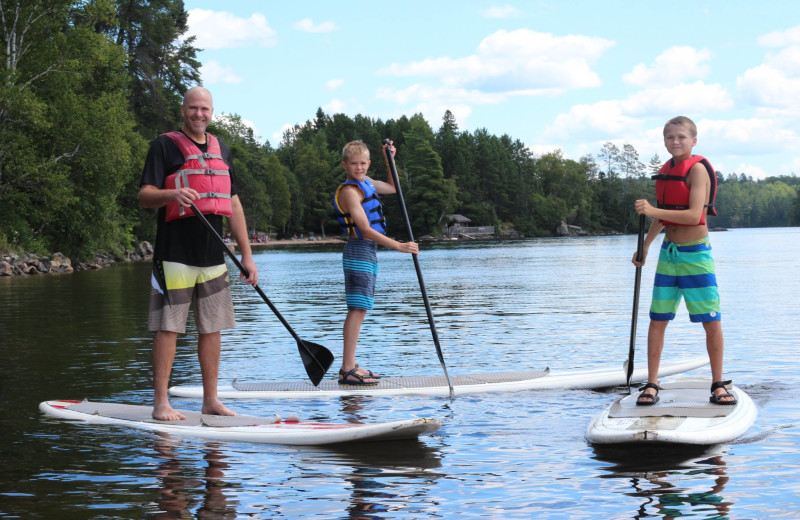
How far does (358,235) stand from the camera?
8.09 meters

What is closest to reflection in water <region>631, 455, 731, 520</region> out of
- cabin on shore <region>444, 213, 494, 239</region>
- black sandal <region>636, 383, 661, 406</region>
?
black sandal <region>636, 383, 661, 406</region>

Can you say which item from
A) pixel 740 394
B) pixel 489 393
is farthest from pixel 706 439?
pixel 489 393

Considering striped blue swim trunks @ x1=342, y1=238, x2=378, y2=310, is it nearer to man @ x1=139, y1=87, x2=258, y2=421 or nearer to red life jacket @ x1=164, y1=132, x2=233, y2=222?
man @ x1=139, y1=87, x2=258, y2=421

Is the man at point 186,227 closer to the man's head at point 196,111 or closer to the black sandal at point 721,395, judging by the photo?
the man's head at point 196,111

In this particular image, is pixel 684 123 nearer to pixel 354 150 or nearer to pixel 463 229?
pixel 354 150

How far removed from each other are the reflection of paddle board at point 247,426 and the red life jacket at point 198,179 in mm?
1555

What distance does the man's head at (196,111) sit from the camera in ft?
20.6

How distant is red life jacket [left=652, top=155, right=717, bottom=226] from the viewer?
6520 mm

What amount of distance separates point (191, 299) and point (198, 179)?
91cm

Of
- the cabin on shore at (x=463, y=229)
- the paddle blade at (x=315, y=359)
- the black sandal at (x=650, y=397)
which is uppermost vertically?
the cabin on shore at (x=463, y=229)

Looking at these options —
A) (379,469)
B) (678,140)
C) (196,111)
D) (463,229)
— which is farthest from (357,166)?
(463,229)

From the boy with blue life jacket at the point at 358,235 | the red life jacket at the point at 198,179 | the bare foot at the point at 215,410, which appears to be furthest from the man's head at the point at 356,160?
the bare foot at the point at 215,410

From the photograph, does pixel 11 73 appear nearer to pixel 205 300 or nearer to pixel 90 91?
pixel 90 91

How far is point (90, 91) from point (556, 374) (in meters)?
35.5
